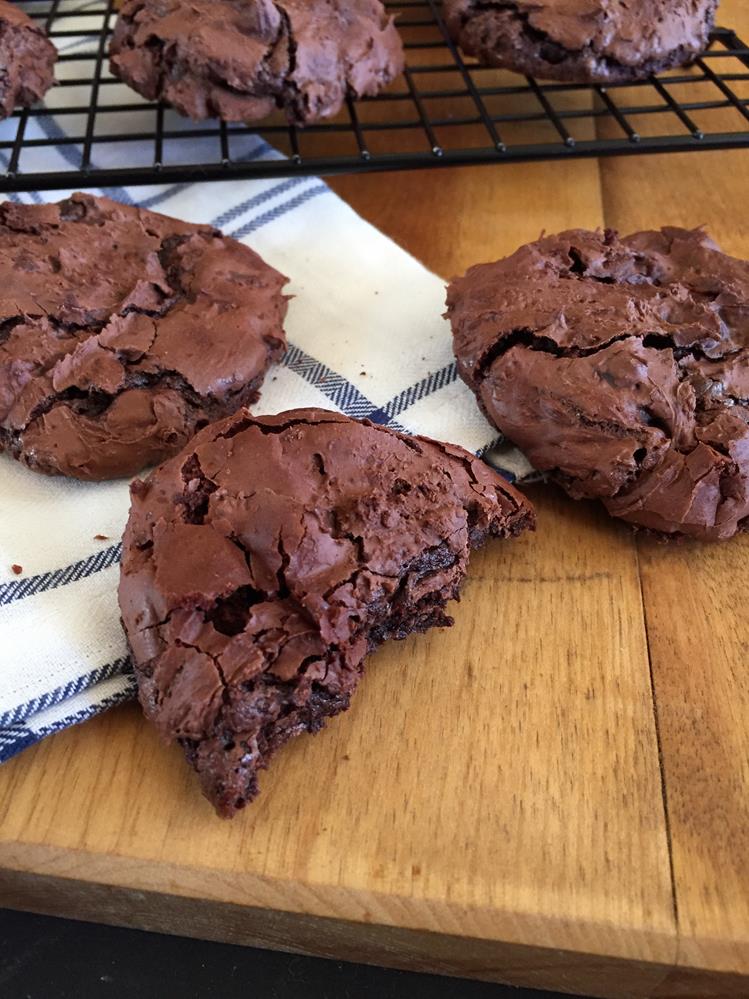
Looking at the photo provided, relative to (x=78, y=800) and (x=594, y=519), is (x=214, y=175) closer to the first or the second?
(x=594, y=519)

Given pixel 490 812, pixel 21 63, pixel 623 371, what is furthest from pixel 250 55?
pixel 490 812

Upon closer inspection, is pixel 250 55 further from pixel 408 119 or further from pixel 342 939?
pixel 342 939

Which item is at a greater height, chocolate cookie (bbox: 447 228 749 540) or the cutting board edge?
chocolate cookie (bbox: 447 228 749 540)

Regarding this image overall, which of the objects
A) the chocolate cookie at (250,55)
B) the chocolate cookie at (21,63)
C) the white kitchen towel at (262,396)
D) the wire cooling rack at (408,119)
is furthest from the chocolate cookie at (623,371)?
the chocolate cookie at (21,63)

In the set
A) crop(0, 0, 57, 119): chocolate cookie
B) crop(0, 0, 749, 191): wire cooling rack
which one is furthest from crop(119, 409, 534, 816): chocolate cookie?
crop(0, 0, 57, 119): chocolate cookie

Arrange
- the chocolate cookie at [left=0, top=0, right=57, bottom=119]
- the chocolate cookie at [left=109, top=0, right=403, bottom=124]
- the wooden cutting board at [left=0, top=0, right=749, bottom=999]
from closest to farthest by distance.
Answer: the wooden cutting board at [left=0, top=0, right=749, bottom=999]
the chocolate cookie at [left=109, top=0, right=403, bottom=124]
the chocolate cookie at [left=0, top=0, right=57, bottom=119]

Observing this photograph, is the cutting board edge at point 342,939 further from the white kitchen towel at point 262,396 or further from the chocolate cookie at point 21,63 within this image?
the chocolate cookie at point 21,63

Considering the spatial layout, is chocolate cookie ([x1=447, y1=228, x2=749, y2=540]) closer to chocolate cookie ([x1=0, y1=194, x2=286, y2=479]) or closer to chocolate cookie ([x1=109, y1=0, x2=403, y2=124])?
chocolate cookie ([x1=0, y1=194, x2=286, y2=479])
